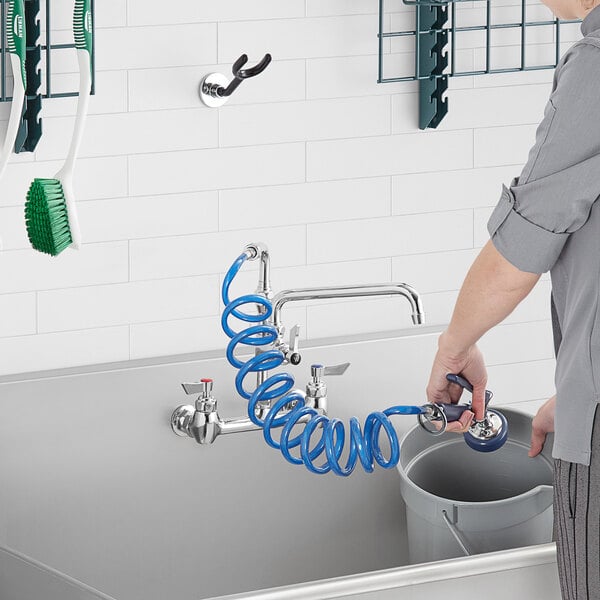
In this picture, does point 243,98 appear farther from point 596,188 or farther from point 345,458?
point 596,188

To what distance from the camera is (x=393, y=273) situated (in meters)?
2.04

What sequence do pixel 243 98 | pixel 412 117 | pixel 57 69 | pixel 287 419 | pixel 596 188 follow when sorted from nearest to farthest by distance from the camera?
pixel 596 188 → pixel 287 419 → pixel 57 69 → pixel 243 98 → pixel 412 117

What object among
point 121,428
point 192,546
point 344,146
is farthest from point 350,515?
point 344,146

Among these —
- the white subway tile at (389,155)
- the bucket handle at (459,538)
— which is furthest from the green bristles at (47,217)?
the bucket handle at (459,538)

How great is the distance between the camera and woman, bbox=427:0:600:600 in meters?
1.10

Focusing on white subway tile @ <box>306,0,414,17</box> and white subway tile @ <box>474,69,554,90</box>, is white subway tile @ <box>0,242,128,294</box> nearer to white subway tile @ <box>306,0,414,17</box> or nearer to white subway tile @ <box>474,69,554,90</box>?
white subway tile @ <box>306,0,414,17</box>

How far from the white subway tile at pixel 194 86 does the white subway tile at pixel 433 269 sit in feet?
1.22

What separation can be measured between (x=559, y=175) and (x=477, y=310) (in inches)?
8.3

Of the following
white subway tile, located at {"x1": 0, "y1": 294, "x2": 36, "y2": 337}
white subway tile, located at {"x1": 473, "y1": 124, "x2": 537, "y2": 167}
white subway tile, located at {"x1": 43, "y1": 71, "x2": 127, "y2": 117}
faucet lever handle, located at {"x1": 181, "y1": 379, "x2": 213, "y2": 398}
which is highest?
white subway tile, located at {"x1": 43, "y1": 71, "x2": 127, "y2": 117}

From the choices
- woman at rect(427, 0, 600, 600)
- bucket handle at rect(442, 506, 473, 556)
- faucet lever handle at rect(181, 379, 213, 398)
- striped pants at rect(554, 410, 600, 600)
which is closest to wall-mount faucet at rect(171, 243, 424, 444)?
faucet lever handle at rect(181, 379, 213, 398)

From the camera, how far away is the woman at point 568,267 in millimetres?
1104

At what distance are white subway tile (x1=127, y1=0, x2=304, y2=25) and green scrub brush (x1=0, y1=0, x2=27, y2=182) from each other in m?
0.22

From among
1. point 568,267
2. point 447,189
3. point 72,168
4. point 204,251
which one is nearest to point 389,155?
point 447,189

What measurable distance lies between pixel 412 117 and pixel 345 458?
62 cm
